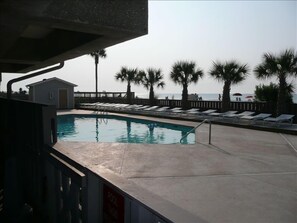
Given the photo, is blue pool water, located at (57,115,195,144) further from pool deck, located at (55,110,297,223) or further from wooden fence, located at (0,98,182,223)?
wooden fence, located at (0,98,182,223)

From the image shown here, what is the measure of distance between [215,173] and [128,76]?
25.8m

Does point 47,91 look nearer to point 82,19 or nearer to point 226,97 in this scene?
point 226,97

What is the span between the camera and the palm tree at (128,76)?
30.2 metres

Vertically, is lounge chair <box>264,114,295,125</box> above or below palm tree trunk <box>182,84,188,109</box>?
below

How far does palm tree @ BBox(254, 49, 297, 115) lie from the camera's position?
47.0 feet

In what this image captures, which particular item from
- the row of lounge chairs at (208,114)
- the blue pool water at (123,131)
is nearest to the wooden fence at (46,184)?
the blue pool water at (123,131)

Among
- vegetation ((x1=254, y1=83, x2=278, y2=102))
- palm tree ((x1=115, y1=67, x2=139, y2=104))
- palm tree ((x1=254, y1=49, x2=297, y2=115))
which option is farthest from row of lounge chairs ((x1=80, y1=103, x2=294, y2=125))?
palm tree ((x1=115, y1=67, x2=139, y2=104))

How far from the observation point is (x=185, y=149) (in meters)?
8.58

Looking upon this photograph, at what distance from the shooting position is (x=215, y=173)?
19.7 feet

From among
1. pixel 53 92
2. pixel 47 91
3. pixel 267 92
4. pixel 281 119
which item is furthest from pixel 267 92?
pixel 47 91

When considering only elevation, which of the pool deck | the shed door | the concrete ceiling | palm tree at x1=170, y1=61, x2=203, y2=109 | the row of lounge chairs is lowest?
the pool deck

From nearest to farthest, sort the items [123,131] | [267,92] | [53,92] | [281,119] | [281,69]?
[281,119] → [281,69] → [123,131] → [267,92] → [53,92]

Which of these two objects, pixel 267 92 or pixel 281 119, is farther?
pixel 267 92

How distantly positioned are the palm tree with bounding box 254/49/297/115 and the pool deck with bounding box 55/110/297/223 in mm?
5339
